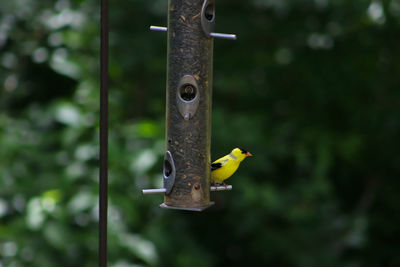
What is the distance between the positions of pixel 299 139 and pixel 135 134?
4.73 feet

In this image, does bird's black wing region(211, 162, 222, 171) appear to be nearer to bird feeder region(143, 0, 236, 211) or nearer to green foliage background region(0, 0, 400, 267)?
bird feeder region(143, 0, 236, 211)

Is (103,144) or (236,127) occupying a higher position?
(103,144)

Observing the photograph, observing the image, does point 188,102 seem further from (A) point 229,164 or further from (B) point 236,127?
(B) point 236,127

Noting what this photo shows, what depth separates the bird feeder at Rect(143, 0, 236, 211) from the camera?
91.2 inches

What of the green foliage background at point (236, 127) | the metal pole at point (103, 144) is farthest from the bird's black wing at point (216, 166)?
the green foliage background at point (236, 127)

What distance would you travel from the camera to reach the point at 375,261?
5527 millimetres

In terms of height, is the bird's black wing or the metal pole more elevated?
the metal pole

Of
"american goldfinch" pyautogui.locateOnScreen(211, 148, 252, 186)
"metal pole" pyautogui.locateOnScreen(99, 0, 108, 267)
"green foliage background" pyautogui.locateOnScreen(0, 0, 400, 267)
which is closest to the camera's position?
"metal pole" pyautogui.locateOnScreen(99, 0, 108, 267)

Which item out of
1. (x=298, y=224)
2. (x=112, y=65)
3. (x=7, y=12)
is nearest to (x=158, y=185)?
(x=112, y=65)

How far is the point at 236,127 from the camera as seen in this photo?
173 inches

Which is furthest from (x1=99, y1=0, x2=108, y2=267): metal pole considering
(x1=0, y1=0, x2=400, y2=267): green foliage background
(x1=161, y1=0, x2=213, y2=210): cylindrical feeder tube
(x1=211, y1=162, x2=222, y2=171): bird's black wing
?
(x1=0, y1=0, x2=400, y2=267): green foliage background

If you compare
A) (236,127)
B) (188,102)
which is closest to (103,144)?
(188,102)

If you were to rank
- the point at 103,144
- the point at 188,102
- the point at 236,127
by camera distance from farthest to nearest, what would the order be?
the point at 236,127
the point at 188,102
the point at 103,144

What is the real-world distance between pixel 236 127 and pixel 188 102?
2.10 m
